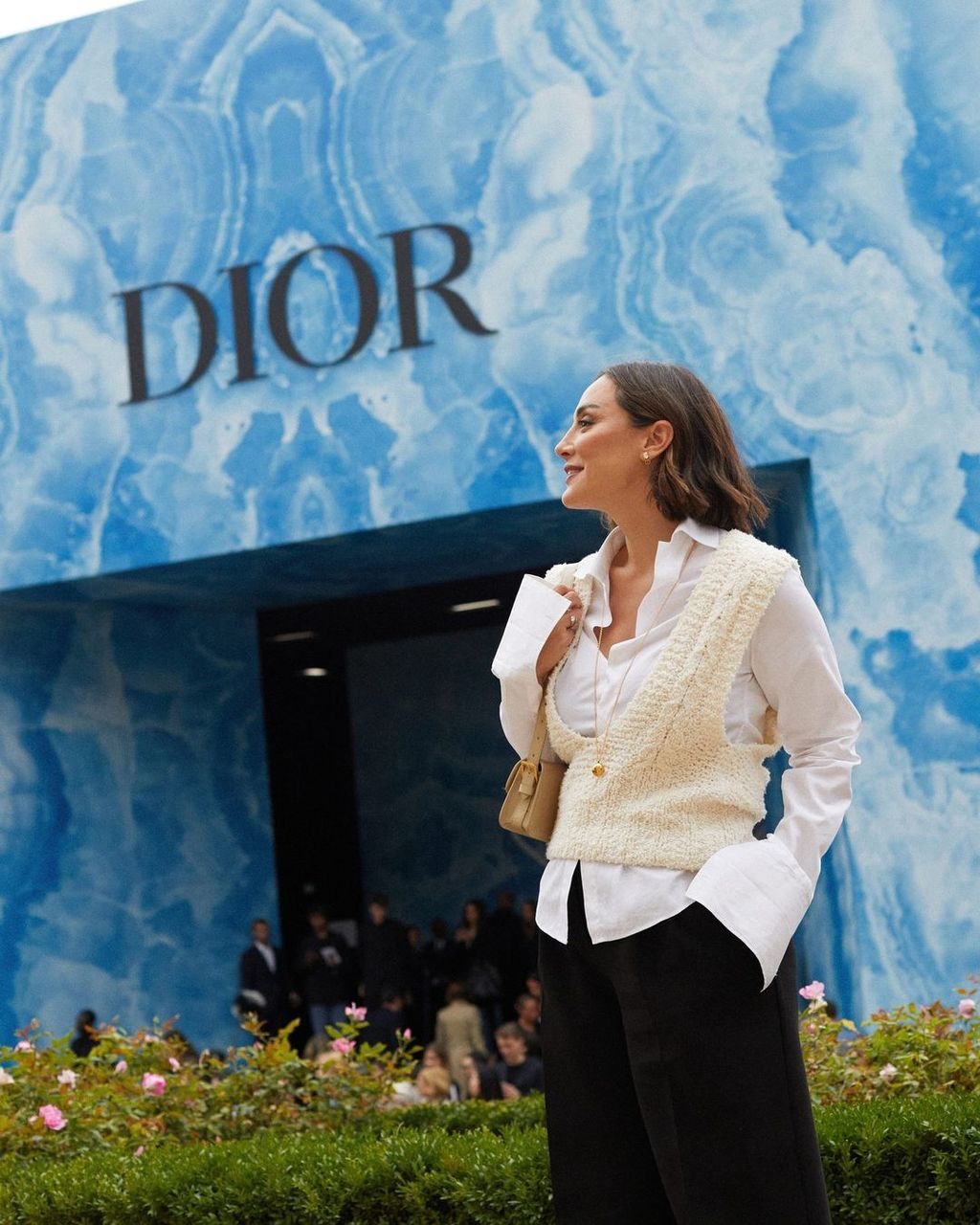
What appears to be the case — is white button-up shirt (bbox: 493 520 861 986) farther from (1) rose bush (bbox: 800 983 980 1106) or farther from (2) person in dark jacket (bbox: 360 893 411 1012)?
(2) person in dark jacket (bbox: 360 893 411 1012)

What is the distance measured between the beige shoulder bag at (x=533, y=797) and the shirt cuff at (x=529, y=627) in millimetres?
137

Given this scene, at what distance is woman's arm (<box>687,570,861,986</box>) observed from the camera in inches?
88.1

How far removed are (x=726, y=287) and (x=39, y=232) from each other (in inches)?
194

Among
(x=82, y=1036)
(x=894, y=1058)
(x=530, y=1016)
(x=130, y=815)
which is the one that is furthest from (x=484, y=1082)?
(x=130, y=815)

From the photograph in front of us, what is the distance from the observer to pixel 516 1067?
28.8 ft

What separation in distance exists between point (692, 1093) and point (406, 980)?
11862mm

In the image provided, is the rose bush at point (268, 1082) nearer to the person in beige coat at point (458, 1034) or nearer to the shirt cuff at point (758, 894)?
the shirt cuff at point (758, 894)

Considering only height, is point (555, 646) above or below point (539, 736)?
above

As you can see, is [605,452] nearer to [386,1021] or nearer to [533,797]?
[533,797]

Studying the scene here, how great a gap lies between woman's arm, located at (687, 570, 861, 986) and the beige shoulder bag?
1.02ft

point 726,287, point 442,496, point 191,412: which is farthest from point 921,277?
point 191,412

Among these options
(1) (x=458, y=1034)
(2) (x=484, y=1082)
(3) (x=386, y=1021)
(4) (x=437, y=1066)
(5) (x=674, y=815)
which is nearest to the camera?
(5) (x=674, y=815)

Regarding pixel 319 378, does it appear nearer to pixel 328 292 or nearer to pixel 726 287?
pixel 328 292

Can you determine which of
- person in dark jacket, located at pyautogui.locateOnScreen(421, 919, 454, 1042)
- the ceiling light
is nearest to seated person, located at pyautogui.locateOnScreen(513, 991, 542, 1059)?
person in dark jacket, located at pyautogui.locateOnScreen(421, 919, 454, 1042)
